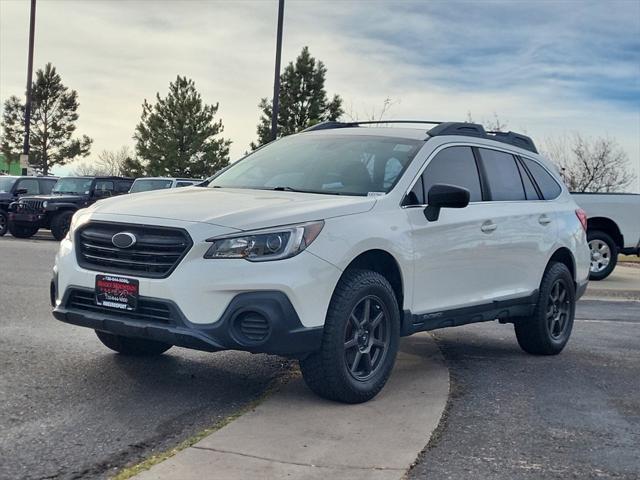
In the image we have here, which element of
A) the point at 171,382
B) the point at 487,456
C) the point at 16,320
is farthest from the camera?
the point at 16,320

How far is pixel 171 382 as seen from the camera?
18.4 ft

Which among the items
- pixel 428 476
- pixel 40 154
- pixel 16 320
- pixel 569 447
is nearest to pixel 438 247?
pixel 569 447

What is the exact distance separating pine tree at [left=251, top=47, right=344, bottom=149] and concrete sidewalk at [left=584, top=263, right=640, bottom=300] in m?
39.2

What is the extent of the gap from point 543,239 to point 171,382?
342cm

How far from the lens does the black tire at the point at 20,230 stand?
20.7 meters

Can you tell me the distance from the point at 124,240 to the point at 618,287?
35.7 ft

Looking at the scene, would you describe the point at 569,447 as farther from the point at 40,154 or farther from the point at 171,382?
the point at 40,154

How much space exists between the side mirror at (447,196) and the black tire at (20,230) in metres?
16.8

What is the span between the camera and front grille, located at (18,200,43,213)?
66.3ft

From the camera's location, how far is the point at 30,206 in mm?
20297

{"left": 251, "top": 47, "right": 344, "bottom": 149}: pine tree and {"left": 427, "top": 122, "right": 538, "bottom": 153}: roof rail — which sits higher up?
{"left": 251, "top": 47, "right": 344, "bottom": 149}: pine tree

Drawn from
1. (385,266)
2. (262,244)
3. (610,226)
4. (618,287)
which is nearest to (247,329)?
(262,244)

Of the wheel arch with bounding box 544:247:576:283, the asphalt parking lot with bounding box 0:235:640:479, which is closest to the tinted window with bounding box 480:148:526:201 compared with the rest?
the wheel arch with bounding box 544:247:576:283

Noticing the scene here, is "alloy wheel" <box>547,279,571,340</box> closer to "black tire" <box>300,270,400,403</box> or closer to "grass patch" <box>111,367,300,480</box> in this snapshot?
"black tire" <box>300,270,400,403</box>
